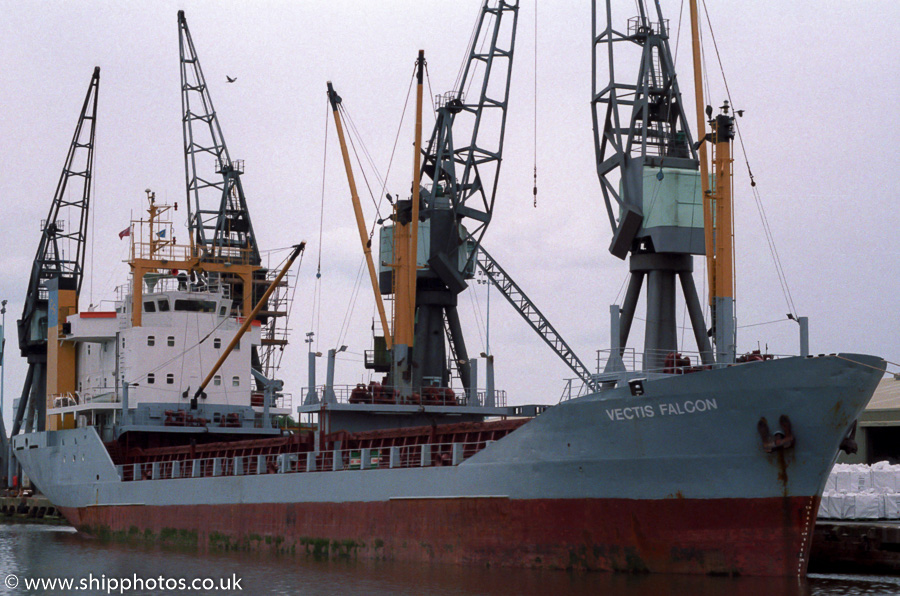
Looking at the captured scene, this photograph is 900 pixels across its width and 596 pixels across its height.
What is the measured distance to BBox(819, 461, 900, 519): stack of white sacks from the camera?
1041 inches

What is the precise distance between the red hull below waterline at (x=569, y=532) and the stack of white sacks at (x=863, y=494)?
4.80 metres

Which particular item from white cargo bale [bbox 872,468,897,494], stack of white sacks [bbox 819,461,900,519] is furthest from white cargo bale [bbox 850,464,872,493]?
white cargo bale [bbox 872,468,897,494]

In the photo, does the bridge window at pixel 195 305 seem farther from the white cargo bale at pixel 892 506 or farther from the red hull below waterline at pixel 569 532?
the white cargo bale at pixel 892 506

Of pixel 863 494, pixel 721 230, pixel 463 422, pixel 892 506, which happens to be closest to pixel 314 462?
pixel 463 422

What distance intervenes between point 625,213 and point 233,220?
38383mm

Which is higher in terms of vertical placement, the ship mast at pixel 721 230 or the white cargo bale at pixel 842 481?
the ship mast at pixel 721 230

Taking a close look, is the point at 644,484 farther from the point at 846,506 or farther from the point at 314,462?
the point at 314,462

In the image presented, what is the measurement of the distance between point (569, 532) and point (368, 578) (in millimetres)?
4214

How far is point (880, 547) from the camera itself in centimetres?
2347

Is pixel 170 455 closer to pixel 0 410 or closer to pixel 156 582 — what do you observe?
pixel 156 582

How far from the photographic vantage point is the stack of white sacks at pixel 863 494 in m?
26.5

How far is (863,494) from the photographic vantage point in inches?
1056

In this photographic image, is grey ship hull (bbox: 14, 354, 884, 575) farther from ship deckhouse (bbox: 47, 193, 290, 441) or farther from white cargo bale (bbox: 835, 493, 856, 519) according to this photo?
ship deckhouse (bbox: 47, 193, 290, 441)

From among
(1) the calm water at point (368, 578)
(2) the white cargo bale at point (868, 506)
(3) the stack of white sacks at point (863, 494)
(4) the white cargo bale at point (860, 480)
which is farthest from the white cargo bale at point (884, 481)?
(1) the calm water at point (368, 578)
